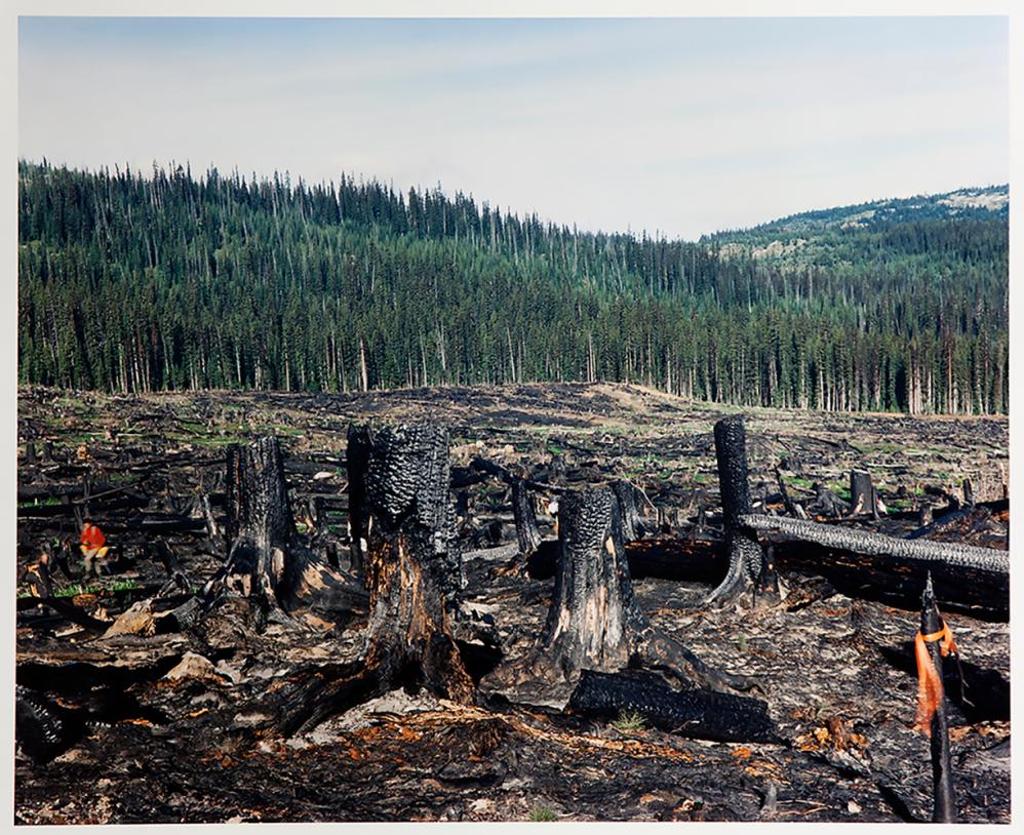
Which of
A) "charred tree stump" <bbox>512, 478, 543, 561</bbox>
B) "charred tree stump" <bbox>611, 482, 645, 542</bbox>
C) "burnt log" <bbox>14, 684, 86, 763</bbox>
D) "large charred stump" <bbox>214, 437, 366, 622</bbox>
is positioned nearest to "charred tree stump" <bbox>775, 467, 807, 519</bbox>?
"charred tree stump" <bbox>611, 482, 645, 542</bbox>

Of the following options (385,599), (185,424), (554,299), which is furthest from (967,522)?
(185,424)

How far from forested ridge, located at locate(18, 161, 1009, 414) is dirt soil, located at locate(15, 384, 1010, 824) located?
233mm

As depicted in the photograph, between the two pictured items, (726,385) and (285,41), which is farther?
(726,385)

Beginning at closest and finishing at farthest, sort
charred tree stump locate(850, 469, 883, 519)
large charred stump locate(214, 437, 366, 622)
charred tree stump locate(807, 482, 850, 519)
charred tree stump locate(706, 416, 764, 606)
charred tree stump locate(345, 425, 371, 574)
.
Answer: large charred stump locate(214, 437, 366, 622) < charred tree stump locate(706, 416, 764, 606) < charred tree stump locate(345, 425, 371, 574) < charred tree stump locate(807, 482, 850, 519) < charred tree stump locate(850, 469, 883, 519)

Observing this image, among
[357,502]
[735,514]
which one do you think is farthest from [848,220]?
[357,502]

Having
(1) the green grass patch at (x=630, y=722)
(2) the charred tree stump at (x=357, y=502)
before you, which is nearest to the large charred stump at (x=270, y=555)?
(2) the charred tree stump at (x=357, y=502)

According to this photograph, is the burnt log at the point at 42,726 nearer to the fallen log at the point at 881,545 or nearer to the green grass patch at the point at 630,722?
the green grass patch at the point at 630,722

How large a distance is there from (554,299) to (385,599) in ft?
10.0

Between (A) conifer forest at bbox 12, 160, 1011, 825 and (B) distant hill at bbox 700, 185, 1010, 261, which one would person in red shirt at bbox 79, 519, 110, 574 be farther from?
(B) distant hill at bbox 700, 185, 1010, 261

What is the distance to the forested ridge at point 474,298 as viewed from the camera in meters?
7.28

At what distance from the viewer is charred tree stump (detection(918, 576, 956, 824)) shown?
16.3 feet

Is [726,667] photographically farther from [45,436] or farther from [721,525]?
[45,436]

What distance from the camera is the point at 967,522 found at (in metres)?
7.28

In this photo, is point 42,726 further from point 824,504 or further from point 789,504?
point 824,504
